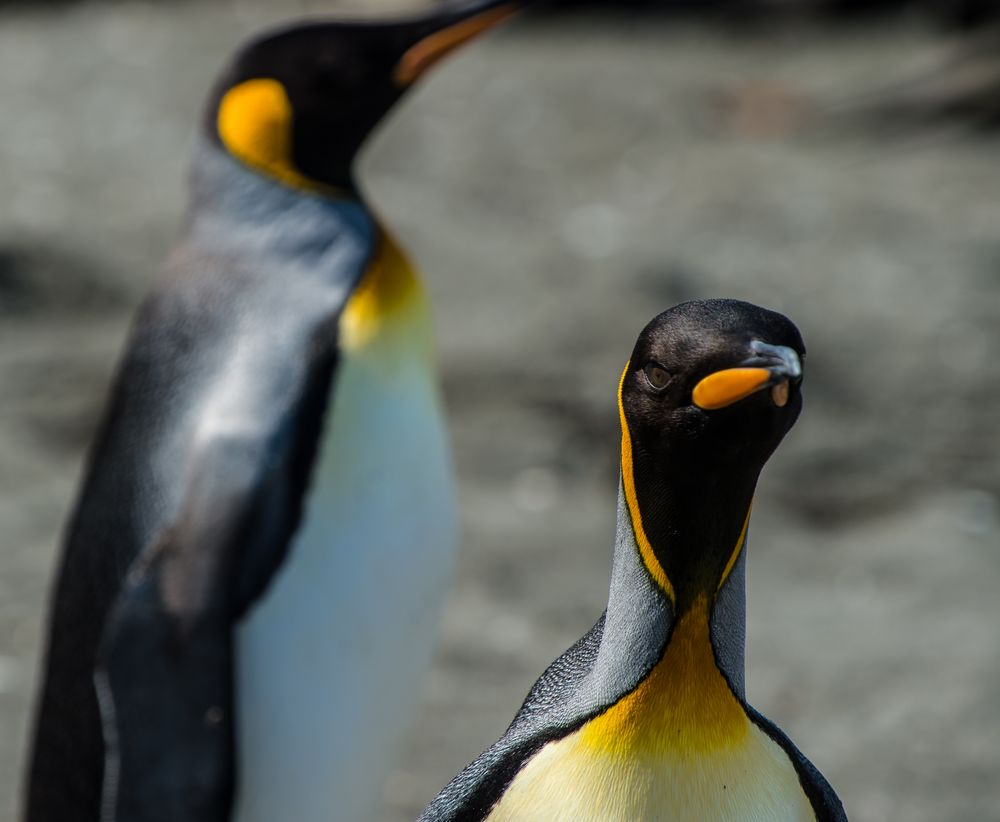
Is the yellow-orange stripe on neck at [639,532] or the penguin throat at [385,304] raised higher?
the yellow-orange stripe on neck at [639,532]

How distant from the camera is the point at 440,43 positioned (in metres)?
3.40

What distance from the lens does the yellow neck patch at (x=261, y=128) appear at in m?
3.15

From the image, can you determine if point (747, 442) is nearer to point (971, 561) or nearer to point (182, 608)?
point (182, 608)

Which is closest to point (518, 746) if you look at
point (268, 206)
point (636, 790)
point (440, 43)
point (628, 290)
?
point (636, 790)

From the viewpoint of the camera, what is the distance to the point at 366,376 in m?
2.96

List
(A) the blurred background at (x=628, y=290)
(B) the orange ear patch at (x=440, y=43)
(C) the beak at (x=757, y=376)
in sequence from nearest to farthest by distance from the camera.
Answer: (C) the beak at (x=757, y=376) → (B) the orange ear patch at (x=440, y=43) → (A) the blurred background at (x=628, y=290)

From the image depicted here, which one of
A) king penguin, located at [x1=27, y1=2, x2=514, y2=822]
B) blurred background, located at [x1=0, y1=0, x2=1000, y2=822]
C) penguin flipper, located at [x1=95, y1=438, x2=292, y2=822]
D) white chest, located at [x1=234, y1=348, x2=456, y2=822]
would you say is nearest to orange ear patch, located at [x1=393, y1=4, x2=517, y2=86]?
king penguin, located at [x1=27, y1=2, x2=514, y2=822]

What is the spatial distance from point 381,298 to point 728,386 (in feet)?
5.83

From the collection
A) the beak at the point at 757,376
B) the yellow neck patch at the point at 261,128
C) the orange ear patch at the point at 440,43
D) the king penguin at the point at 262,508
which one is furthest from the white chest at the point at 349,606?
the beak at the point at 757,376

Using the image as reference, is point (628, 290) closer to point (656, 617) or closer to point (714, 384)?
point (656, 617)

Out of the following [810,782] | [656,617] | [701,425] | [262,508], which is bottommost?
[262,508]

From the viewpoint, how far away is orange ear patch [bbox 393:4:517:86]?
3.35 meters

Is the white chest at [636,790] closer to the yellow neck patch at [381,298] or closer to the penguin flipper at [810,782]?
the penguin flipper at [810,782]

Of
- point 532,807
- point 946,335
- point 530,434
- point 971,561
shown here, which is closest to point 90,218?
point 530,434
